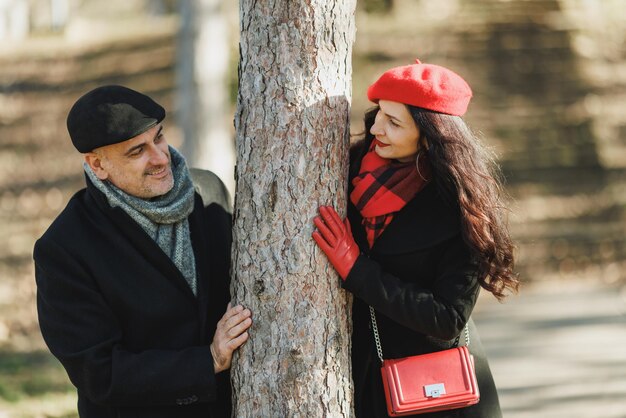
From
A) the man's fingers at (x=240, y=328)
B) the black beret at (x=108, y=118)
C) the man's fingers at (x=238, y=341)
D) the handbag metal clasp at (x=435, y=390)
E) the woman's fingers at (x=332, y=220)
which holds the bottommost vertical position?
the handbag metal clasp at (x=435, y=390)

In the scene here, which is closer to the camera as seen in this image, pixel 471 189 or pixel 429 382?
pixel 471 189

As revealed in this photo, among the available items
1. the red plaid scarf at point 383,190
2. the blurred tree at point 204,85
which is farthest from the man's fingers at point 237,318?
the blurred tree at point 204,85

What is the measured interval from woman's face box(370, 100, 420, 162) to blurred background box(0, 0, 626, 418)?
3.87 meters

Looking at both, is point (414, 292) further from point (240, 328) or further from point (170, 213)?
point (170, 213)

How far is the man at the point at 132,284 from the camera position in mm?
3416

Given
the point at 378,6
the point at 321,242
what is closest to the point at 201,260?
the point at 321,242

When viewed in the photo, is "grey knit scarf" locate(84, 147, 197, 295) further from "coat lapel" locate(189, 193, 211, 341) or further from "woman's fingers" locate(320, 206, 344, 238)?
"woman's fingers" locate(320, 206, 344, 238)

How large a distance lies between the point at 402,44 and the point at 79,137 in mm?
11533

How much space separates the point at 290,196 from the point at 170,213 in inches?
21.0

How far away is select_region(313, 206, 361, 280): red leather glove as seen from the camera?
3303mm

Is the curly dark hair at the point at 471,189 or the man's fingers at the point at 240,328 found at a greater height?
the curly dark hair at the point at 471,189

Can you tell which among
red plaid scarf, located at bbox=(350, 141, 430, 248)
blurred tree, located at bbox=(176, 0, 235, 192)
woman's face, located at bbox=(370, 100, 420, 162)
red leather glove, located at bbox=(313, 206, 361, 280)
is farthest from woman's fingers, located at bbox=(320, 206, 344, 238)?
blurred tree, located at bbox=(176, 0, 235, 192)

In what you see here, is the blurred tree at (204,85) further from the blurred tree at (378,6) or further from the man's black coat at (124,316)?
the blurred tree at (378,6)

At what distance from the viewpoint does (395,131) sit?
10.8 feet
